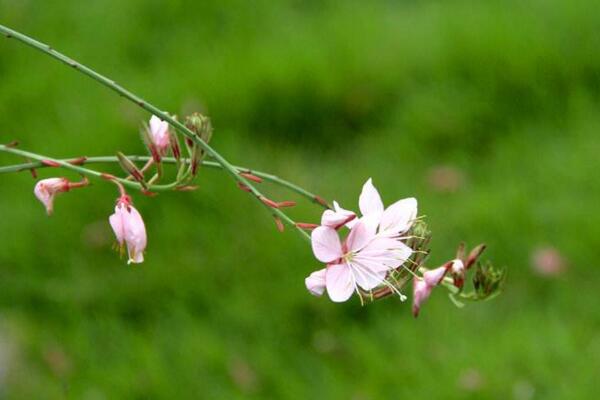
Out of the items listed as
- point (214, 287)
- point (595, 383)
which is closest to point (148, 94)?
point (214, 287)

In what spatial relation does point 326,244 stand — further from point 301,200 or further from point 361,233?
point 301,200

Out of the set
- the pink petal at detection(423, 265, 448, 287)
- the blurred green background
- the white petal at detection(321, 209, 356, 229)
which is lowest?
the white petal at detection(321, 209, 356, 229)

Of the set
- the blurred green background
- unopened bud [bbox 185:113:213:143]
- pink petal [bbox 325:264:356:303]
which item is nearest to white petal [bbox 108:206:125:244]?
unopened bud [bbox 185:113:213:143]

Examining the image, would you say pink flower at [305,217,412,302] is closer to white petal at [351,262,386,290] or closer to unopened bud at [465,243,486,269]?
white petal at [351,262,386,290]

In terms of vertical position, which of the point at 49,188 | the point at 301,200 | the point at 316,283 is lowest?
the point at 316,283

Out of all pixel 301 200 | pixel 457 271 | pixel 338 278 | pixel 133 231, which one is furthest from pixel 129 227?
pixel 301 200

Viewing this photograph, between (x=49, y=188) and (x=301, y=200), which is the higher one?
(x=301, y=200)
